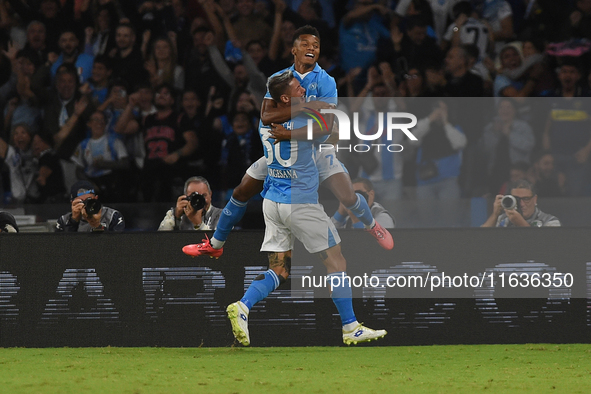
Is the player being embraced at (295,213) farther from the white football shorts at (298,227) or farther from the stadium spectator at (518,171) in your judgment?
the stadium spectator at (518,171)

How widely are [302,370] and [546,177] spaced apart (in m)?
3.99

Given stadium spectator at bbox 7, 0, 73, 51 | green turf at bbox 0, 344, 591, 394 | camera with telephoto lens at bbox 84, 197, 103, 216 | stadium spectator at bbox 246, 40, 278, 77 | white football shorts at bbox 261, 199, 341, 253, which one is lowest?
green turf at bbox 0, 344, 591, 394

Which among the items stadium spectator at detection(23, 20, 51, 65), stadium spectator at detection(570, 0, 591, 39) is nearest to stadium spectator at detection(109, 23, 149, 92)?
stadium spectator at detection(23, 20, 51, 65)

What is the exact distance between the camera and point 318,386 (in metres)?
3.96

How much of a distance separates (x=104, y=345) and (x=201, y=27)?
4.35m

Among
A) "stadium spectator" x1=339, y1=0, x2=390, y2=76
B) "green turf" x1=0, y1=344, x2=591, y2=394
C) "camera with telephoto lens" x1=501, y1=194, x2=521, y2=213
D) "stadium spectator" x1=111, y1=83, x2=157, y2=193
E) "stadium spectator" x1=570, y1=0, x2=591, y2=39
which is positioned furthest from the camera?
"stadium spectator" x1=339, y1=0, x2=390, y2=76

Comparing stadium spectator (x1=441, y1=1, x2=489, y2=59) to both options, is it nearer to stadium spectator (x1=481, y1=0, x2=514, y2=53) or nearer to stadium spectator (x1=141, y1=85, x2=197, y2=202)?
stadium spectator (x1=481, y1=0, x2=514, y2=53)

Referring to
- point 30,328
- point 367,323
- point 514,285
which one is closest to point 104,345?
point 30,328

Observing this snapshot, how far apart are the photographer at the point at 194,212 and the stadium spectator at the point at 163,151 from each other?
1.76 m

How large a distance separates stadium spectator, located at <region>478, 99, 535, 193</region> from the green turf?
7.89 ft

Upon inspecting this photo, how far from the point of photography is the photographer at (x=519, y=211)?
6141 millimetres

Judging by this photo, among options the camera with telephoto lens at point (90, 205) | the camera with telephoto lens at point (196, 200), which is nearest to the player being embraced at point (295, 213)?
the camera with telephoto lens at point (196, 200)

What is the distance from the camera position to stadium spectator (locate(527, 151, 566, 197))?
7367 millimetres

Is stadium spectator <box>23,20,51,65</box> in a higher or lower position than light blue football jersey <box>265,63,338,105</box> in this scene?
higher
